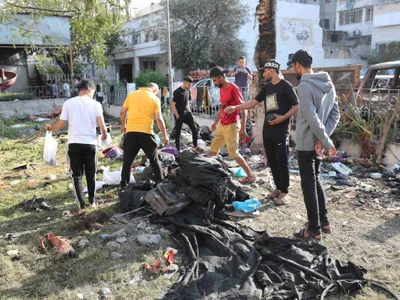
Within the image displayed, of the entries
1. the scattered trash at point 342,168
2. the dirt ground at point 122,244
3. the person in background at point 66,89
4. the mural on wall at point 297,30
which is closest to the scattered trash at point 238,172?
the dirt ground at point 122,244

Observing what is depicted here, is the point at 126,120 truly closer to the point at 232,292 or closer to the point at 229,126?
the point at 229,126

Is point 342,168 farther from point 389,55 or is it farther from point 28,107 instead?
point 389,55

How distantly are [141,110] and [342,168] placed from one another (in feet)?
12.2

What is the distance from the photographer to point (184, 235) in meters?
3.72

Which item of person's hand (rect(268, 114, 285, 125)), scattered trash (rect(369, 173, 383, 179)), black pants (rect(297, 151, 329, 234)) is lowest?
scattered trash (rect(369, 173, 383, 179))

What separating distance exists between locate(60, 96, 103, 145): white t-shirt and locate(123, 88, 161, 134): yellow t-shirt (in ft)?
2.21

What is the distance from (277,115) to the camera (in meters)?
4.51

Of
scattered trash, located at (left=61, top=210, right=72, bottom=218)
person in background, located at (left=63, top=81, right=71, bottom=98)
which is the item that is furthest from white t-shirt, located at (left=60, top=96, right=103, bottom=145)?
person in background, located at (left=63, top=81, right=71, bottom=98)

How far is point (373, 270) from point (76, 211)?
3553 mm

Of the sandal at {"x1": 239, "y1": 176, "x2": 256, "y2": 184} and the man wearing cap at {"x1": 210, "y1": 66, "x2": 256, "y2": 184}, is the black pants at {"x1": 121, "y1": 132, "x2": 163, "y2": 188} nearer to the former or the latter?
the man wearing cap at {"x1": 210, "y1": 66, "x2": 256, "y2": 184}

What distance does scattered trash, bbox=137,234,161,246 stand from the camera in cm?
376

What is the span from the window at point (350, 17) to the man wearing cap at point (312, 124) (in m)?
36.1

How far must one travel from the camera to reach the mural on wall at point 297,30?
28828 millimetres

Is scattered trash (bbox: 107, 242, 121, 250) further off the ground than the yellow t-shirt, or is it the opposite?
the yellow t-shirt
